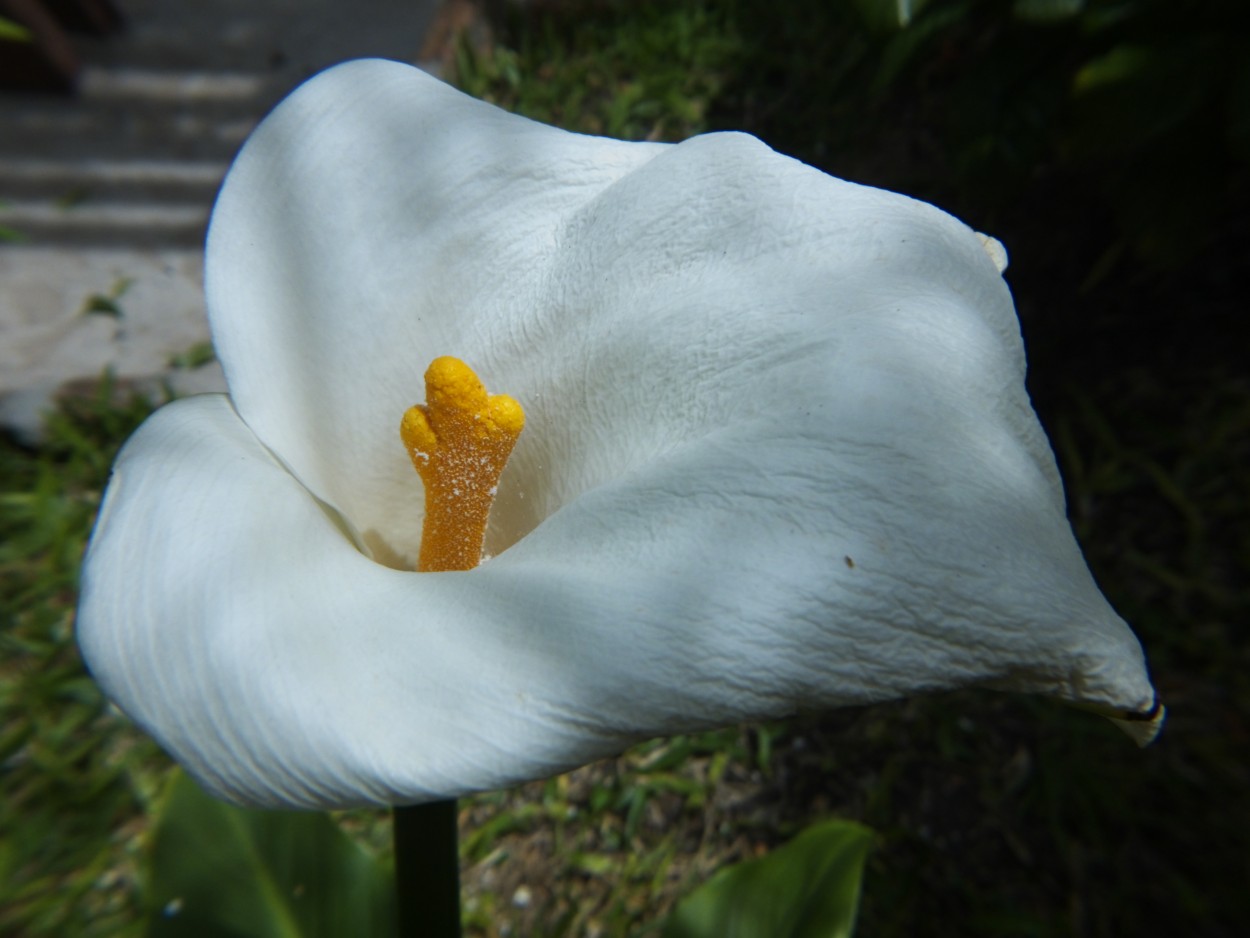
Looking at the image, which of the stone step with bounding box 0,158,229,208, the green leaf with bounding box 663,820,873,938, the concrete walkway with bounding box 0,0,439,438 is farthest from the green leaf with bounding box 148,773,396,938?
the stone step with bounding box 0,158,229,208

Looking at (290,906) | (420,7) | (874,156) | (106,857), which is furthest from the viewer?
(420,7)

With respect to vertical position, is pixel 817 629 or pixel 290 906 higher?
pixel 817 629

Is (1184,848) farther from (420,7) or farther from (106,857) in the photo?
(420,7)

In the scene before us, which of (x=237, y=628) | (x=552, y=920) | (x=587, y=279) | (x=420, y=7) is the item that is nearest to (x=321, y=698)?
(x=237, y=628)

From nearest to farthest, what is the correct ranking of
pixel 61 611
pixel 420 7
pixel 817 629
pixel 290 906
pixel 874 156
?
pixel 817 629
pixel 290 906
pixel 61 611
pixel 874 156
pixel 420 7

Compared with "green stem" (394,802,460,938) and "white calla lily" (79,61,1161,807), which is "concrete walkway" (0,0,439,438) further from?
"green stem" (394,802,460,938)

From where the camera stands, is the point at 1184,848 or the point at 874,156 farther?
the point at 874,156

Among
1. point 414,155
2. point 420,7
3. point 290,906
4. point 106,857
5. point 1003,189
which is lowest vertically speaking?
point 106,857
